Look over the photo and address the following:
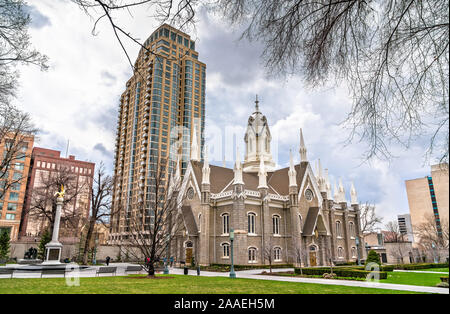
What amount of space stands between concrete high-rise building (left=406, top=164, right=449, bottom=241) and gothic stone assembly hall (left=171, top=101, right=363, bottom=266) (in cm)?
2527

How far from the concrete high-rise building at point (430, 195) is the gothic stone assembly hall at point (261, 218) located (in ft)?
82.9

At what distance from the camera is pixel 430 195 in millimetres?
5008

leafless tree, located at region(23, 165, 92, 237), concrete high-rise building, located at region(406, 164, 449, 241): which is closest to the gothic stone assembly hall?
leafless tree, located at region(23, 165, 92, 237)

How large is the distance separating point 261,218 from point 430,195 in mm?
33508

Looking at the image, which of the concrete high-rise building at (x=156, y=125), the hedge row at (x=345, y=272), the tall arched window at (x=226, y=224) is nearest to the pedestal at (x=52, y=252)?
the tall arched window at (x=226, y=224)

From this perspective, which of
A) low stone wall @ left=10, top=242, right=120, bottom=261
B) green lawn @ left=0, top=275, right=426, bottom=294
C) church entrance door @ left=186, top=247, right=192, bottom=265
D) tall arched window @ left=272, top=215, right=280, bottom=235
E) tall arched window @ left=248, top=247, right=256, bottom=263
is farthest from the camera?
low stone wall @ left=10, top=242, right=120, bottom=261

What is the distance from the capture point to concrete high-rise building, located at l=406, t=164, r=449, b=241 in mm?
3972

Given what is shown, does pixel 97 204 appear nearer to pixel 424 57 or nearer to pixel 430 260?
pixel 424 57

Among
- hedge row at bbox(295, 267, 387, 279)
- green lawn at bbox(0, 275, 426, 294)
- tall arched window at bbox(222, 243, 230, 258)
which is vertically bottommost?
hedge row at bbox(295, 267, 387, 279)

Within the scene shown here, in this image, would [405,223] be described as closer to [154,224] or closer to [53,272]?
[154,224]

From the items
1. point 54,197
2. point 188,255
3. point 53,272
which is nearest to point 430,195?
point 53,272

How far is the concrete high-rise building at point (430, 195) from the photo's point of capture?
3.97m

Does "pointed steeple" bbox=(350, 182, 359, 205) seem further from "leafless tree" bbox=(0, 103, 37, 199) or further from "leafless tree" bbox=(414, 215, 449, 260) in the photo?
"leafless tree" bbox=(0, 103, 37, 199)
